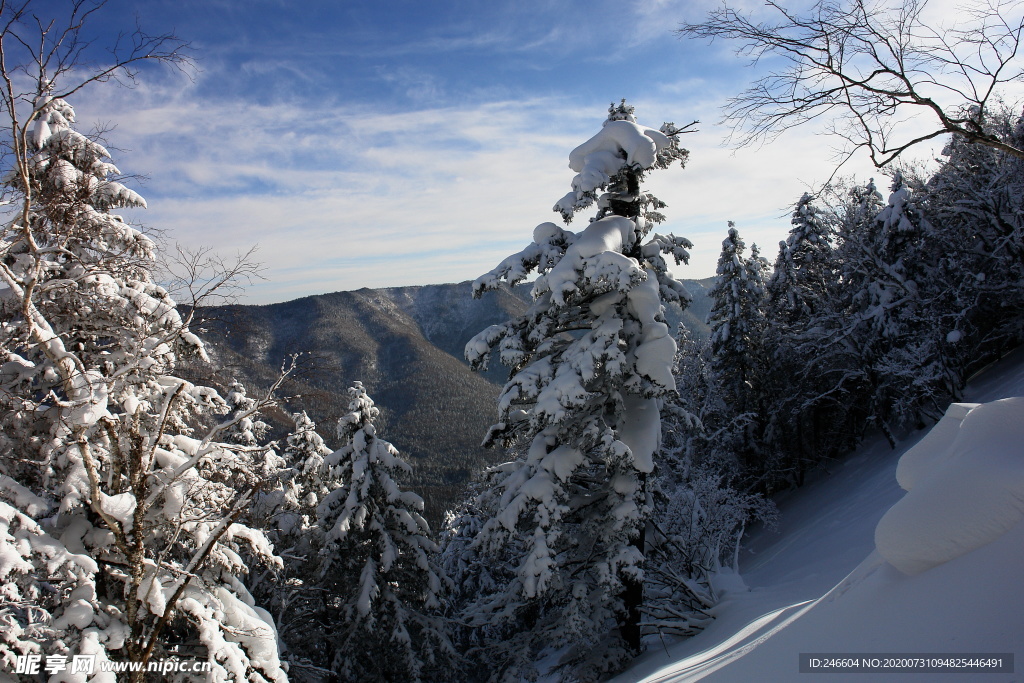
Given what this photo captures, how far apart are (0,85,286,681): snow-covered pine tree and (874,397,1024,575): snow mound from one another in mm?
5899

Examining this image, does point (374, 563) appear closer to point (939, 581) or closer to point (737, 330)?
point (939, 581)

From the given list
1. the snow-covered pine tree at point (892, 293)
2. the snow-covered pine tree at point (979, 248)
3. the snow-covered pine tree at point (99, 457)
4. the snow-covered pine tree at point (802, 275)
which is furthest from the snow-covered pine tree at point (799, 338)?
the snow-covered pine tree at point (99, 457)

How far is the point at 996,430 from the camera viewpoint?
13.7 ft

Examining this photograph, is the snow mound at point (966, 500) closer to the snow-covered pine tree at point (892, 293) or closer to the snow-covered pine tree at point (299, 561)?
the snow-covered pine tree at point (299, 561)

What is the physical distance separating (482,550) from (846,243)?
20.6m

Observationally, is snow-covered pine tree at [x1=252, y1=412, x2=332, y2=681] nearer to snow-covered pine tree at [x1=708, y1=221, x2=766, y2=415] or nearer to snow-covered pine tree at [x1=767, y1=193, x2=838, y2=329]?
snow-covered pine tree at [x1=708, y1=221, x2=766, y2=415]

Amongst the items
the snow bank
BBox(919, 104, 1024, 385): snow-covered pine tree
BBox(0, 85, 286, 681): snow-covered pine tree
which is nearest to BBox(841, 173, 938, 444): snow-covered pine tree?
BBox(919, 104, 1024, 385): snow-covered pine tree

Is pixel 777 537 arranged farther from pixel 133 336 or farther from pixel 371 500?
pixel 133 336

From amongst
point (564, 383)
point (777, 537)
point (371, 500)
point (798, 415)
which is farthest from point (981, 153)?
point (371, 500)

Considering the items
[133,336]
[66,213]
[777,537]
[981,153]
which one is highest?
[981,153]

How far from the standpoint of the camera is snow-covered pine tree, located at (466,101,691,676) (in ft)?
29.1

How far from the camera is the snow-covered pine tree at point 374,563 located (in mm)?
14219

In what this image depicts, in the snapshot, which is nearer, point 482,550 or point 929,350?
point 482,550

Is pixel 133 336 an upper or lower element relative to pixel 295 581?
upper
